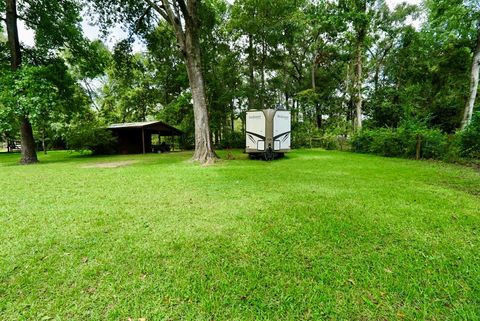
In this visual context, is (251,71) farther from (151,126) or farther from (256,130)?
(256,130)

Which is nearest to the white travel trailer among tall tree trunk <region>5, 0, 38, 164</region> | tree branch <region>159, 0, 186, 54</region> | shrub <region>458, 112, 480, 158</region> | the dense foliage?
tree branch <region>159, 0, 186, 54</region>

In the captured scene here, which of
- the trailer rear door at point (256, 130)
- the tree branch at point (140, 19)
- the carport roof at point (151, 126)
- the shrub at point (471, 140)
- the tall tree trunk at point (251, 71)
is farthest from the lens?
the tall tree trunk at point (251, 71)

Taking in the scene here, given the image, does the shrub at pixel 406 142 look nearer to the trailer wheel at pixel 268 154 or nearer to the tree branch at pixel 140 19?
the trailer wheel at pixel 268 154

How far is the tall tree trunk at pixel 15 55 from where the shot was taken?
447 inches

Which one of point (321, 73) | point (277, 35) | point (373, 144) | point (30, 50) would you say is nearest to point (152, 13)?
point (30, 50)

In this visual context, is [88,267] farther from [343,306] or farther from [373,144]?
[373,144]

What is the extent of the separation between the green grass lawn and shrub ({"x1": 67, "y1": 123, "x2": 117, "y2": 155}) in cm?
1421

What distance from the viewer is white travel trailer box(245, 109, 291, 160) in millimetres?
10719

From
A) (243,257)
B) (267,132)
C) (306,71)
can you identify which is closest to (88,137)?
(267,132)

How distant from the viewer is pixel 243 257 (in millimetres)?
2307

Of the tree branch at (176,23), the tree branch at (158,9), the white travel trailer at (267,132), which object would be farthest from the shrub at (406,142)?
the tree branch at (158,9)

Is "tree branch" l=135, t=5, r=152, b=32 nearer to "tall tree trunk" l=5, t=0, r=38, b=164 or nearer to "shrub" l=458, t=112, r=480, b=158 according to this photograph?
"tall tree trunk" l=5, t=0, r=38, b=164

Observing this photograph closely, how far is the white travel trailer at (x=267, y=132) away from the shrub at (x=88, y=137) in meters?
12.2

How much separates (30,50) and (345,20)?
1939 cm
